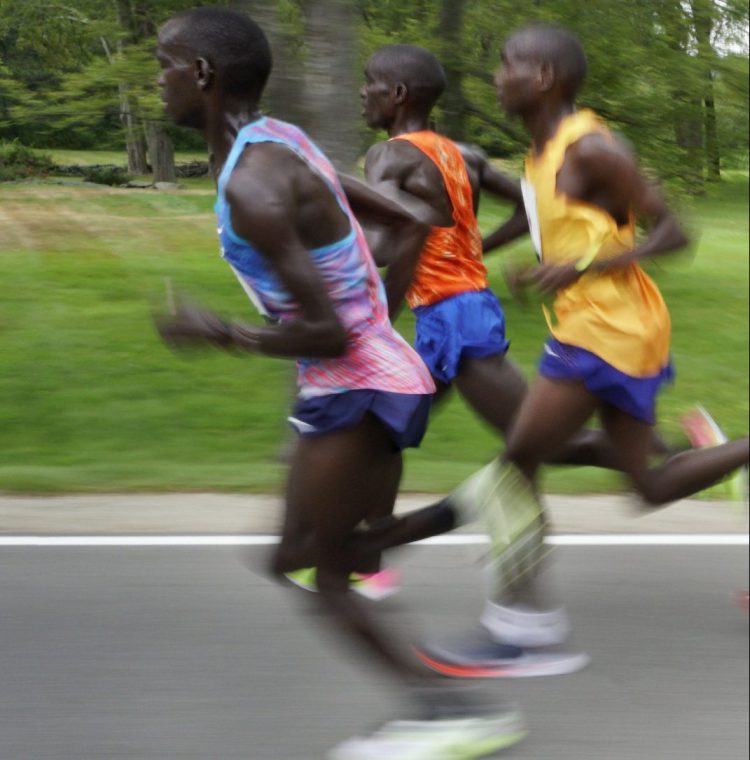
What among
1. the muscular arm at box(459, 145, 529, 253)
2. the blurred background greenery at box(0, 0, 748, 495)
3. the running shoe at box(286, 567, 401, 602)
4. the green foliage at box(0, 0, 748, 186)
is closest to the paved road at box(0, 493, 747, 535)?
the blurred background greenery at box(0, 0, 748, 495)

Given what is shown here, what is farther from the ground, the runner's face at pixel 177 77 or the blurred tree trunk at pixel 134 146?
the runner's face at pixel 177 77

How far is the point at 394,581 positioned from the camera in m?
4.62

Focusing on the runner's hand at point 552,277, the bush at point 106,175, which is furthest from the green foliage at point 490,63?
the runner's hand at point 552,277

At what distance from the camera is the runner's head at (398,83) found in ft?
15.4

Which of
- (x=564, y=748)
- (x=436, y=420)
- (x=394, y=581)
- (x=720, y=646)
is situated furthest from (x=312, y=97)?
(x=564, y=748)

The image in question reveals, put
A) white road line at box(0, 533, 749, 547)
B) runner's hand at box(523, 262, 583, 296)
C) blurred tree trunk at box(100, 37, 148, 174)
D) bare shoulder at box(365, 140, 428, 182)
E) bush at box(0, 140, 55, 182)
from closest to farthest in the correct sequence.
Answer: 1. runner's hand at box(523, 262, 583, 296)
2. bush at box(0, 140, 55, 182)
3. bare shoulder at box(365, 140, 428, 182)
4. blurred tree trunk at box(100, 37, 148, 174)
5. white road line at box(0, 533, 749, 547)

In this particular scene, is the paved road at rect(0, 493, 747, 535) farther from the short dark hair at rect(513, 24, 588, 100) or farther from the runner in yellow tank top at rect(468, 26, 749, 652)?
the short dark hair at rect(513, 24, 588, 100)

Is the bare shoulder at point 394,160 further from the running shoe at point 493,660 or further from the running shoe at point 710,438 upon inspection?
the running shoe at point 493,660

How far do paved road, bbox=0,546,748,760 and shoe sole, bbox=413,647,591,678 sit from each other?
1.5 inches

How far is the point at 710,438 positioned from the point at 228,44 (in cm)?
224

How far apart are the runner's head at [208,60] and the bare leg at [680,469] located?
62.8 inches

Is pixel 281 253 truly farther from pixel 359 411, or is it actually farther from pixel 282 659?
pixel 282 659

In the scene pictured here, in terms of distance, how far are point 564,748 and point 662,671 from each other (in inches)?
26.5

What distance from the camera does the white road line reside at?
540 centimetres
